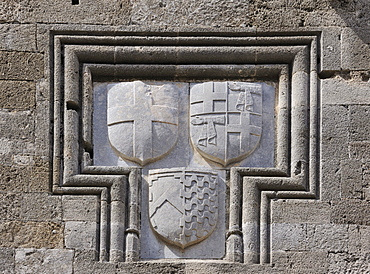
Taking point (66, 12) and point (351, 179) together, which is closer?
point (351, 179)

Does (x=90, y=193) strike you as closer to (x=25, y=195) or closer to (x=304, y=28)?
(x=25, y=195)

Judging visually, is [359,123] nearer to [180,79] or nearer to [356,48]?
[356,48]

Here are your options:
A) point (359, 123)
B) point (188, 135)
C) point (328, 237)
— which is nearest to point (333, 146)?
point (359, 123)

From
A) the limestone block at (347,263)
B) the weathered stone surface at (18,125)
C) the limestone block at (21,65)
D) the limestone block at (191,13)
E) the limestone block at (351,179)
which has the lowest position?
the limestone block at (347,263)

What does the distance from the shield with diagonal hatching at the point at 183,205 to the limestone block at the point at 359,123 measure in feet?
3.13

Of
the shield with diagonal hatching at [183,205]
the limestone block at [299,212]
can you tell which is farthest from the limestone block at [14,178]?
the limestone block at [299,212]

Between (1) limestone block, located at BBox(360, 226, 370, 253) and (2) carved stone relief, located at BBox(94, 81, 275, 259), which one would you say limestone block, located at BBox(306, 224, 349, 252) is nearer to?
(1) limestone block, located at BBox(360, 226, 370, 253)

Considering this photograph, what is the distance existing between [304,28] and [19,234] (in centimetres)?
230

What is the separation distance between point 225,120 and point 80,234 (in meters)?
1.18

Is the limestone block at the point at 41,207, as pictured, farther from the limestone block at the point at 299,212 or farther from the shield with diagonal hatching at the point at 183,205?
the limestone block at the point at 299,212

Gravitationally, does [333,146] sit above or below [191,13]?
below

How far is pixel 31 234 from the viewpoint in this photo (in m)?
6.42

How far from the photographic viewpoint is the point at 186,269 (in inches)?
249

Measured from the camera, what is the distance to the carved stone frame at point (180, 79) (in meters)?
6.45
